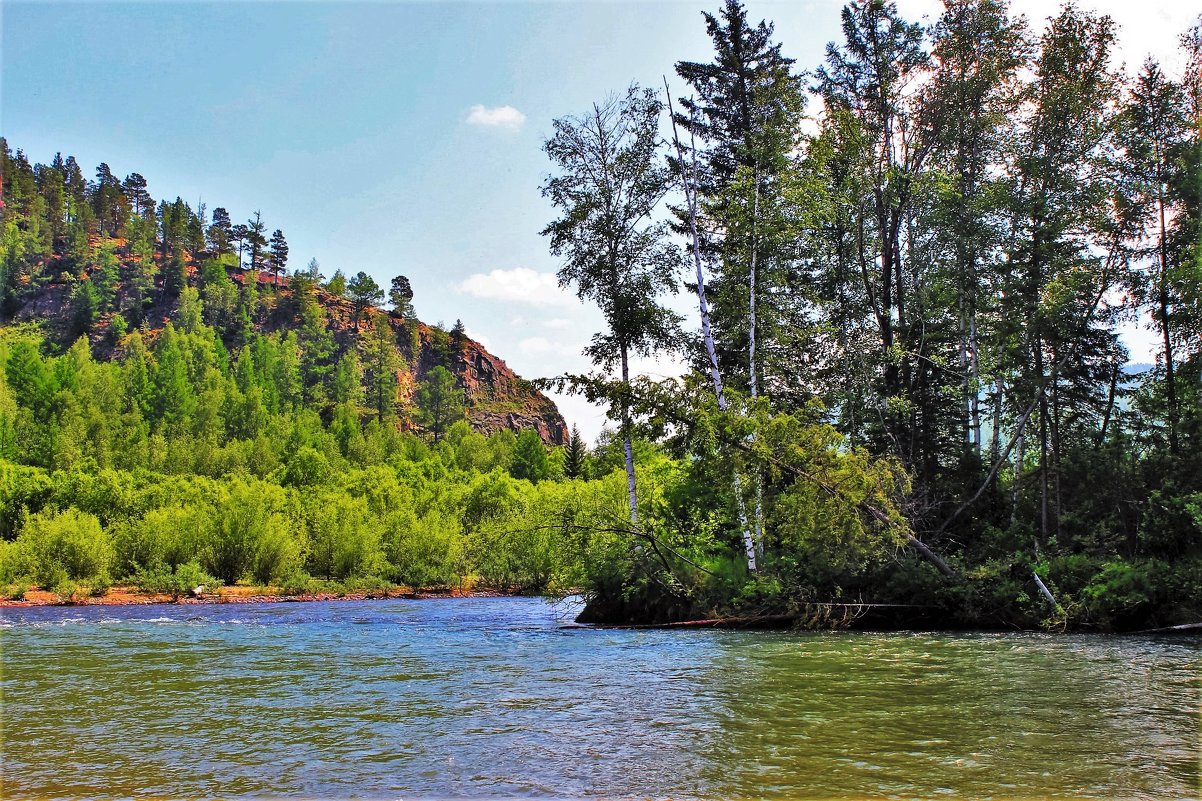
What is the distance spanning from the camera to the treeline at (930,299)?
19453 millimetres

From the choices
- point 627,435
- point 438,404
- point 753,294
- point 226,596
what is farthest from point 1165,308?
point 438,404

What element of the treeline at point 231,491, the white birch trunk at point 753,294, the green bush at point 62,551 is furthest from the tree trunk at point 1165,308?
the green bush at point 62,551

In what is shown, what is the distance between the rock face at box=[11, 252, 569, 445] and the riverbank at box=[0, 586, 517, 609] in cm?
11091

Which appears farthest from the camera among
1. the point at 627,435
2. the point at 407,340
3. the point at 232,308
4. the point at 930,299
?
the point at 407,340

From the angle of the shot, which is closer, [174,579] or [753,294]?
[753,294]

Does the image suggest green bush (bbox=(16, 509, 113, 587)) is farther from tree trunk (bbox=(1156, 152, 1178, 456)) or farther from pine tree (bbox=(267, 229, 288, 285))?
pine tree (bbox=(267, 229, 288, 285))

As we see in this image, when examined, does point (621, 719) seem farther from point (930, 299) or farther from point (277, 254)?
point (277, 254)

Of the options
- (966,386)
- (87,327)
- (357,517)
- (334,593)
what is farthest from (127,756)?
(87,327)

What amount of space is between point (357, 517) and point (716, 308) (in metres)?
32.1

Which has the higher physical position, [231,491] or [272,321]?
[272,321]

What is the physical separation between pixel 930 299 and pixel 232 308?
155485mm

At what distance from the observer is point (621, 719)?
943 cm

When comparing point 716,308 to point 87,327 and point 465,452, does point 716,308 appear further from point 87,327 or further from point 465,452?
point 87,327

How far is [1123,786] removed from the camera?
21.1 ft
